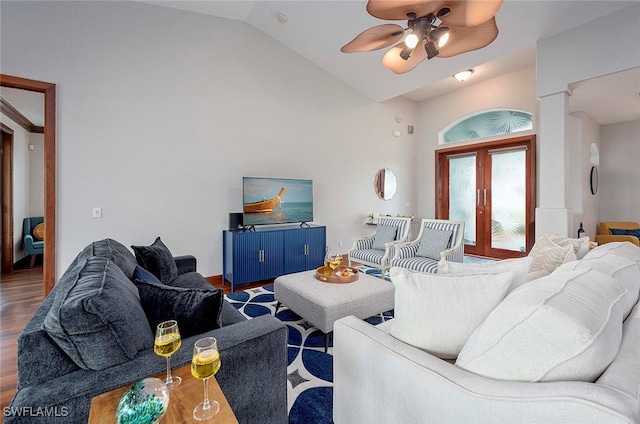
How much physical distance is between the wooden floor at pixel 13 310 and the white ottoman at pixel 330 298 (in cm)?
187

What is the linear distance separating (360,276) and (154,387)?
7.16 ft

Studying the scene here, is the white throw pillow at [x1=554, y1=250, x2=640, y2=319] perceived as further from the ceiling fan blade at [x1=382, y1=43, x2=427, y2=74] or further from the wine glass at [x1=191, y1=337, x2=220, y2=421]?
the ceiling fan blade at [x1=382, y1=43, x2=427, y2=74]

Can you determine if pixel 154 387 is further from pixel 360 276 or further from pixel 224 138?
pixel 224 138

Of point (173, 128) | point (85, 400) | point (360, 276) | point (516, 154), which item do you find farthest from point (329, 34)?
point (85, 400)

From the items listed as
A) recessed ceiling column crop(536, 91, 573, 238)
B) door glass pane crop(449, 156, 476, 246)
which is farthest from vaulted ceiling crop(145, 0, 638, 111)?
door glass pane crop(449, 156, 476, 246)

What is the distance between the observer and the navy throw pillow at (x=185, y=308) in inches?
51.1

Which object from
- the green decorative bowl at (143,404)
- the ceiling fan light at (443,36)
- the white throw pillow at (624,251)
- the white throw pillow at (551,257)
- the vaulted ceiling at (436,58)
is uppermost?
the vaulted ceiling at (436,58)

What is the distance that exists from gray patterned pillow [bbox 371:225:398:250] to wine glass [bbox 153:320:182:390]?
3.40m

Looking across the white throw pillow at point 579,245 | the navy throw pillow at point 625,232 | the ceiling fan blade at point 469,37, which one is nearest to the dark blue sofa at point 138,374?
the white throw pillow at point 579,245

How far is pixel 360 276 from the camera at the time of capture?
279 centimetres

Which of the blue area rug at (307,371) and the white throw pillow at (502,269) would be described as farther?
the blue area rug at (307,371)

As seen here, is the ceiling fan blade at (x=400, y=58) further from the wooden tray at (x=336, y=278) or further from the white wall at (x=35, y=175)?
the white wall at (x=35, y=175)

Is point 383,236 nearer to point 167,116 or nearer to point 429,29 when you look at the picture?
point 429,29

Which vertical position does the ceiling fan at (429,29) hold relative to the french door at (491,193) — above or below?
above
